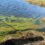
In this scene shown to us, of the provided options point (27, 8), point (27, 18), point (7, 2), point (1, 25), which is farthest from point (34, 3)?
point (1, 25)

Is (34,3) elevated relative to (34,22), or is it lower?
elevated

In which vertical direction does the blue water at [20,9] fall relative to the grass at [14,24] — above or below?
above

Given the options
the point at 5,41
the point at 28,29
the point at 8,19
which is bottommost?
the point at 5,41

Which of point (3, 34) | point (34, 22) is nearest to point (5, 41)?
point (3, 34)

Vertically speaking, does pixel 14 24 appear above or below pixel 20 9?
below

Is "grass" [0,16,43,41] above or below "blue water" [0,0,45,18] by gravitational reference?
below

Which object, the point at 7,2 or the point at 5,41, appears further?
the point at 7,2

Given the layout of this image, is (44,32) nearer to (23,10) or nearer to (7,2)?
(23,10)
